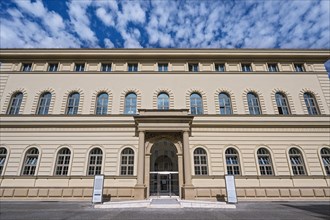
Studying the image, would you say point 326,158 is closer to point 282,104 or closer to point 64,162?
point 282,104

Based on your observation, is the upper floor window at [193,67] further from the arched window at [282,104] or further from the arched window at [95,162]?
the arched window at [95,162]

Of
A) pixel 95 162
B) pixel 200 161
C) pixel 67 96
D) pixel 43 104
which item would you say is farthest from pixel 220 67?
pixel 43 104

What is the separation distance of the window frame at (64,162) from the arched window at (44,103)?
477cm

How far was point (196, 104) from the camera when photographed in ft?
61.9

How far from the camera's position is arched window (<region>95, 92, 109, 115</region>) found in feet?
60.7

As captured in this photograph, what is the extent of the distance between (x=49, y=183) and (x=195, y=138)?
13.7m

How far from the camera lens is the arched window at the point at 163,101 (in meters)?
18.6

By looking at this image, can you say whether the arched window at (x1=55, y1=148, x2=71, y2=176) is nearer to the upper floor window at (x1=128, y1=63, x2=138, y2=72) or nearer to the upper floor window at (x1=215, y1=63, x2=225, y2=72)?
the upper floor window at (x1=128, y1=63, x2=138, y2=72)

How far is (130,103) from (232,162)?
11689 mm

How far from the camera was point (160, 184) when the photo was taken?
17641 mm

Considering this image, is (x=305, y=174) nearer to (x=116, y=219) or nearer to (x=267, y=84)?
(x=267, y=84)

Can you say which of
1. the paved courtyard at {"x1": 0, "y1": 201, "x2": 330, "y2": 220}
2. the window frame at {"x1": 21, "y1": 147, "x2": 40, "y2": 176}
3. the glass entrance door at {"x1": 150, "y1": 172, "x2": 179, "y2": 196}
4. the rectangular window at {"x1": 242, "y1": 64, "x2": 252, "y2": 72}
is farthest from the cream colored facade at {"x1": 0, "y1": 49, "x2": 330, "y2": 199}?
the paved courtyard at {"x1": 0, "y1": 201, "x2": 330, "y2": 220}

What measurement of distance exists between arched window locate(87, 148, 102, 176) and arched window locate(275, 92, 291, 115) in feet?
61.7

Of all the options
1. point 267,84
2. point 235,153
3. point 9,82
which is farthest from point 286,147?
point 9,82
